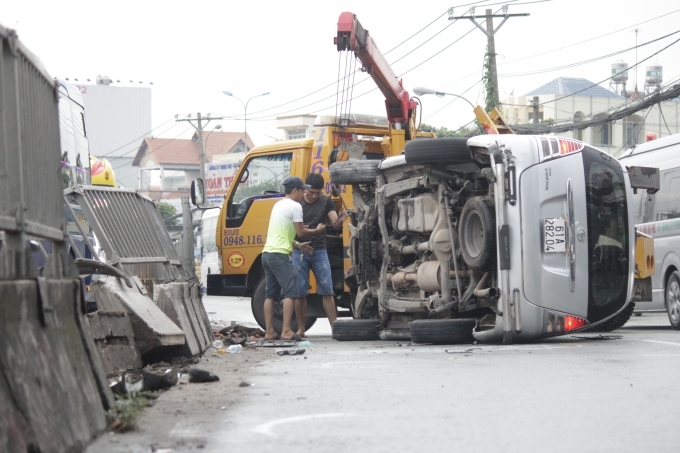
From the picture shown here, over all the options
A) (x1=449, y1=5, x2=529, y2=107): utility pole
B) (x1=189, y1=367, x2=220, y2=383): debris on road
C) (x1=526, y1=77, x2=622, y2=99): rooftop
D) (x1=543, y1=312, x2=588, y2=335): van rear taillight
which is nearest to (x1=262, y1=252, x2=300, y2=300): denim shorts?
(x1=543, y1=312, x2=588, y2=335): van rear taillight

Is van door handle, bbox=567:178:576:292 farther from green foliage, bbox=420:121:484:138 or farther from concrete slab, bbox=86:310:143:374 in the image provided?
green foliage, bbox=420:121:484:138

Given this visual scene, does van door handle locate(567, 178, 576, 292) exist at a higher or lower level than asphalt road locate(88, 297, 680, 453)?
higher

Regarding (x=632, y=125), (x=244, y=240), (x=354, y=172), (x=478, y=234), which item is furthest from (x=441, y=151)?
(x=632, y=125)

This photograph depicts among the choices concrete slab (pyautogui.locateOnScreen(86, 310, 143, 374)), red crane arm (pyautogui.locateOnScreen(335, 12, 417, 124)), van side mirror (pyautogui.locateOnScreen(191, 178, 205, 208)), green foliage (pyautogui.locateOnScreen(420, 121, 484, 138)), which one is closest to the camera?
concrete slab (pyautogui.locateOnScreen(86, 310, 143, 374))

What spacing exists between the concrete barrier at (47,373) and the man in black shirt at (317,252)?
7200 mm

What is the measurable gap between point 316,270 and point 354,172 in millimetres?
1277

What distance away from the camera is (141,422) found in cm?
516

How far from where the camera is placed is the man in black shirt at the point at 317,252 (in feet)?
41.2

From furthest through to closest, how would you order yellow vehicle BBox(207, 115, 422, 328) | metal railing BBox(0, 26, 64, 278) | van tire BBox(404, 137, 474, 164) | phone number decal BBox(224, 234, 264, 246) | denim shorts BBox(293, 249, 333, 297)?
1. phone number decal BBox(224, 234, 264, 246)
2. yellow vehicle BBox(207, 115, 422, 328)
3. denim shorts BBox(293, 249, 333, 297)
4. van tire BBox(404, 137, 474, 164)
5. metal railing BBox(0, 26, 64, 278)

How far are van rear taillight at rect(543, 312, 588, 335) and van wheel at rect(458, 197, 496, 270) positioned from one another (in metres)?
0.79

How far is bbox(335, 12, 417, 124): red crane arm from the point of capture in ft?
46.9

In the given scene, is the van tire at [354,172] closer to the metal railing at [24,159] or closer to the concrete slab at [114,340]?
the concrete slab at [114,340]

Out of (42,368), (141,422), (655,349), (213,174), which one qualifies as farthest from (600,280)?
(213,174)

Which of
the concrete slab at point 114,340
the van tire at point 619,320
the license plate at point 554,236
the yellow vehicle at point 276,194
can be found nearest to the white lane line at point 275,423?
the concrete slab at point 114,340
